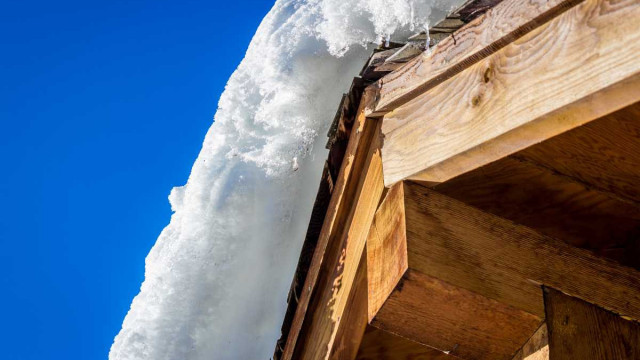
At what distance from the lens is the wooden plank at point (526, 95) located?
3.53 feet

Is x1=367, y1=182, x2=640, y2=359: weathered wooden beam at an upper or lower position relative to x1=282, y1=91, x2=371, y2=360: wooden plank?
lower

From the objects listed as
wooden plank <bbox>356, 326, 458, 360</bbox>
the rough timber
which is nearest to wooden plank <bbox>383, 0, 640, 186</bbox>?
the rough timber

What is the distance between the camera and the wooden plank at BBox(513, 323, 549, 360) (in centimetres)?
142

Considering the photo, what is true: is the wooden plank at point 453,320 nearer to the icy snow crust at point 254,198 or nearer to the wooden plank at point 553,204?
the wooden plank at point 553,204

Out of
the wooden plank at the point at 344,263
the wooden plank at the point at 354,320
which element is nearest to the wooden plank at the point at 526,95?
the wooden plank at the point at 344,263

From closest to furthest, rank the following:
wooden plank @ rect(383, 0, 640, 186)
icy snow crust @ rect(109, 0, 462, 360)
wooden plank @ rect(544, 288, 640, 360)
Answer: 1. wooden plank @ rect(383, 0, 640, 186)
2. wooden plank @ rect(544, 288, 640, 360)
3. icy snow crust @ rect(109, 0, 462, 360)

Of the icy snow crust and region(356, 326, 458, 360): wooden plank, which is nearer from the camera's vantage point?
region(356, 326, 458, 360): wooden plank

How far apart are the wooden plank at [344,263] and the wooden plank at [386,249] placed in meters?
0.20

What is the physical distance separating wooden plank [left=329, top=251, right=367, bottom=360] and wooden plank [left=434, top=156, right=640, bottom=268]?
42cm

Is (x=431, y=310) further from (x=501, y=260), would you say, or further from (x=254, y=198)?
(x=254, y=198)

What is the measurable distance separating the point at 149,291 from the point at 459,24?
4.64 feet

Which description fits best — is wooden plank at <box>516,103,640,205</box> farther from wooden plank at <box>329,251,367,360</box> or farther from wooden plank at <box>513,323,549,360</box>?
wooden plank at <box>329,251,367,360</box>

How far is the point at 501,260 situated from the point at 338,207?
0.64 meters

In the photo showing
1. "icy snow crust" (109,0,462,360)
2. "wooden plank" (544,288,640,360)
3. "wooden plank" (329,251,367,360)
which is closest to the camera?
"wooden plank" (544,288,640,360)
